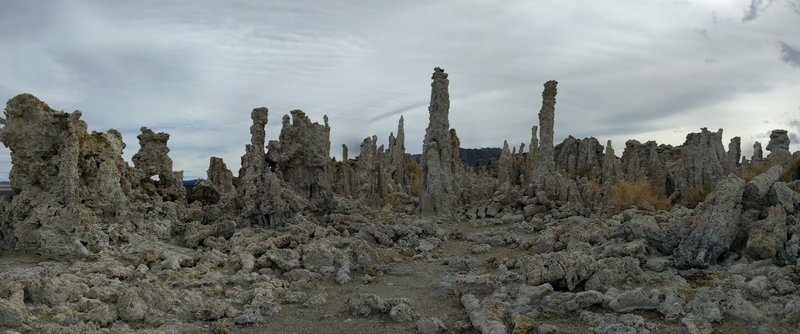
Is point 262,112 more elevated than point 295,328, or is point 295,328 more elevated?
point 262,112

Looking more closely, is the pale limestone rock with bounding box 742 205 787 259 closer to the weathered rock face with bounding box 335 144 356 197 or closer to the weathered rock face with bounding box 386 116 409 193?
the weathered rock face with bounding box 335 144 356 197

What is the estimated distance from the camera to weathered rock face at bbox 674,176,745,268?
9969 millimetres

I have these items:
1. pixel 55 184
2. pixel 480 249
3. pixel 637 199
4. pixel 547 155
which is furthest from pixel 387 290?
pixel 547 155

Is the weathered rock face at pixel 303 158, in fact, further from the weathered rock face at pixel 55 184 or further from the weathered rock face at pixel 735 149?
the weathered rock face at pixel 735 149

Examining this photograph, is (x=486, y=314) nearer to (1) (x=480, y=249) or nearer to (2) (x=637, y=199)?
(1) (x=480, y=249)

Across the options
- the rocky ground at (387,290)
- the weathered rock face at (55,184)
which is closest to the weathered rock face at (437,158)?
the rocky ground at (387,290)

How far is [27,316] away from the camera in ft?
23.6

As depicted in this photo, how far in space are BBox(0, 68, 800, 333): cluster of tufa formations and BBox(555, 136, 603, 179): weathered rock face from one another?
2797cm

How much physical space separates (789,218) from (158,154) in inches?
660

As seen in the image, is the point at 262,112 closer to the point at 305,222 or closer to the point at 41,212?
the point at 305,222

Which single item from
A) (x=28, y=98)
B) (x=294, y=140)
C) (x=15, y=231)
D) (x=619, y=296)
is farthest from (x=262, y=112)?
(x=619, y=296)

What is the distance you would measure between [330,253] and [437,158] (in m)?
10.3

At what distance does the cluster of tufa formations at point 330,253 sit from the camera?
7734 mm

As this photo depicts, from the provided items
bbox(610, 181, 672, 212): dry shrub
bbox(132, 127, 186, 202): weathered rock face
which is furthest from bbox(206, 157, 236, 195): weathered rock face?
bbox(610, 181, 672, 212): dry shrub
